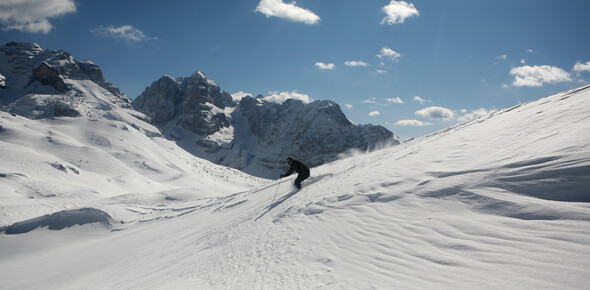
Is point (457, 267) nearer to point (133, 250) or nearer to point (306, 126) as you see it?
point (133, 250)

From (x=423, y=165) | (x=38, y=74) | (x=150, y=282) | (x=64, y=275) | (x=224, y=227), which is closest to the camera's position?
(x=150, y=282)

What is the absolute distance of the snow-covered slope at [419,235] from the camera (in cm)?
347

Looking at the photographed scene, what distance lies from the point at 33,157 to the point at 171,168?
18.3m

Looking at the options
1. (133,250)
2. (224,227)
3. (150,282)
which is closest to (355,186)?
(224,227)

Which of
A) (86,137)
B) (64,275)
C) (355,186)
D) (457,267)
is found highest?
(86,137)

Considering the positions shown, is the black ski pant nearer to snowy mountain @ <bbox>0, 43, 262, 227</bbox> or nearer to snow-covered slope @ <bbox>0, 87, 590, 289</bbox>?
snow-covered slope @ <bbox>0, 87, 590, 289</bbox>

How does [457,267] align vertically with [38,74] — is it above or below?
below

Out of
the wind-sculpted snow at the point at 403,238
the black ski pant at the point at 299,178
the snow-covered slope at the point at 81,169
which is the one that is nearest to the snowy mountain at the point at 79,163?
the snow-covered slope at the point at 81,169

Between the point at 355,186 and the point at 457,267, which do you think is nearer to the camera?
the point at 457,267

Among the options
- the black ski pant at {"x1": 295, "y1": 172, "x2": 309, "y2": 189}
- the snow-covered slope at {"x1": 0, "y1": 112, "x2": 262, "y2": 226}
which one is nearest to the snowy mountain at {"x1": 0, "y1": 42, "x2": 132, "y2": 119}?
the snow-covered slope at {"x1": 0, "y1": 112, "x2": 262, "y2": 226}

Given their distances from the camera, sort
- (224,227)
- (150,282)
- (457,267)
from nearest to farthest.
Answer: (457,267) < (150,282) < (224,227)

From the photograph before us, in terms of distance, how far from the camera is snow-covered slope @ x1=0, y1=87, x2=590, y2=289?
3469 millimetres

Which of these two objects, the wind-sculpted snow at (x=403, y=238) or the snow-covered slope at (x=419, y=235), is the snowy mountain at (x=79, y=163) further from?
the snow-covered slope at (x=419, y=235)

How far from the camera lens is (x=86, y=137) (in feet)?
164
